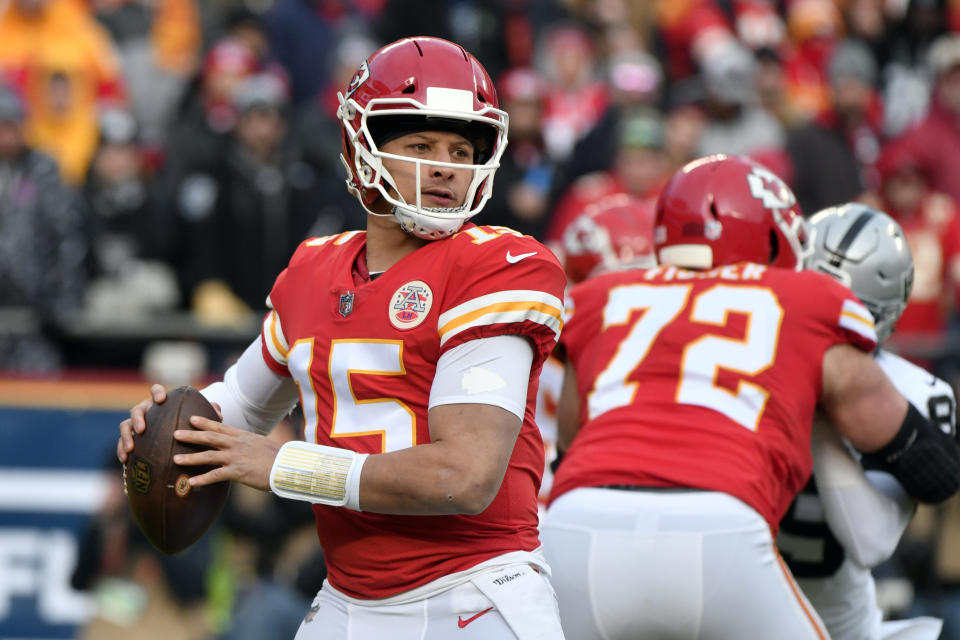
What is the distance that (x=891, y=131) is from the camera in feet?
37.8

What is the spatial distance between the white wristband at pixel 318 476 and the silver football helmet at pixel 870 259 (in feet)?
6.55

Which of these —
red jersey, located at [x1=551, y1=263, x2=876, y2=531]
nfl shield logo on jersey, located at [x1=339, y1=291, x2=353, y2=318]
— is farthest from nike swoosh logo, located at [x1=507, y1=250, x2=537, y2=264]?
Result: red jersey, located at [x1=551, y1=263, x2=876, y2=531]

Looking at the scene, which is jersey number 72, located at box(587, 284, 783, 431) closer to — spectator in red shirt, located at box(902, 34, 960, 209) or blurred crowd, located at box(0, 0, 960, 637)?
blurred crowd, located at box(0, 0, 960, 637)

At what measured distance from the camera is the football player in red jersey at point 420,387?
123 inches

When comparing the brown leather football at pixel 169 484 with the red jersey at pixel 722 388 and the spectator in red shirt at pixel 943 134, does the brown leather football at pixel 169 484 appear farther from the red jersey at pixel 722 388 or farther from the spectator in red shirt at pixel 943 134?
the spectator in red shirt at pixel 943 134

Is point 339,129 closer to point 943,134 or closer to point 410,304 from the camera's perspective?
point 943,134

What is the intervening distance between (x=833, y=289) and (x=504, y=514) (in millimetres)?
1246

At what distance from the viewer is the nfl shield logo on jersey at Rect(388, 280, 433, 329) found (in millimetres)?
3236

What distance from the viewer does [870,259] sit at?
4.52 m

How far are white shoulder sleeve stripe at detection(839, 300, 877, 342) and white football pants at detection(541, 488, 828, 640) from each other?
554mm


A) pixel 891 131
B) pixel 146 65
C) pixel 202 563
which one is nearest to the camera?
pixel 202 563

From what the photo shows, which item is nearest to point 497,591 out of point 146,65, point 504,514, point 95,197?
point 504,514

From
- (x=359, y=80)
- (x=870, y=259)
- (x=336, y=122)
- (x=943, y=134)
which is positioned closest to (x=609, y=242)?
(x=870, y=259)

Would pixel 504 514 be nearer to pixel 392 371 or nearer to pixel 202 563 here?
pixel 392 371
